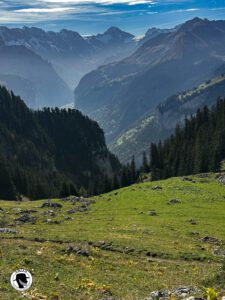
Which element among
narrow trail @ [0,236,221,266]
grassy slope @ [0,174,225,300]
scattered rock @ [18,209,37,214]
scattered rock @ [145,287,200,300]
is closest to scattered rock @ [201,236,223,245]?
grassy slope @ [0,174,225,300]

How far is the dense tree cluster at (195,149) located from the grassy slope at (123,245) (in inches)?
2111

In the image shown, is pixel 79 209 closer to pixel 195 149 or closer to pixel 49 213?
pixel 49 213

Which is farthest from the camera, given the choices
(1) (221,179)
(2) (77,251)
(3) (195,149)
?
(3) (195,149)

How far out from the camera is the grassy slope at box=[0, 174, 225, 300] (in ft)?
102

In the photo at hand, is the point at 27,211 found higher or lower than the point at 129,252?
lower

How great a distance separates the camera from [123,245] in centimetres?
4897

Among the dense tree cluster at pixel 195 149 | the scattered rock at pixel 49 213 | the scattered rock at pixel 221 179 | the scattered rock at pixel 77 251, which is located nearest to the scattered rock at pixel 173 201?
the scattered rock at pixel 221 179

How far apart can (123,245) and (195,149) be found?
387 ft

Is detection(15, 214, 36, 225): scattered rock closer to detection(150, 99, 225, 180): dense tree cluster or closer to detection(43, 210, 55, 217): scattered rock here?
detection(43, 210, 55, 217): scattered rock

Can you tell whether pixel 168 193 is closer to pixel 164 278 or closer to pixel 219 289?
pixel 164 278

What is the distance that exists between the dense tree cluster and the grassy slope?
53621mm

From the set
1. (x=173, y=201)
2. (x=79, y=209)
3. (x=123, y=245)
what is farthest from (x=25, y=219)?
(x=173, y=201)

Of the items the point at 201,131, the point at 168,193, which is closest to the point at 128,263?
the point at 168,193

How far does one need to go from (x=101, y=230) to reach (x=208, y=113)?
5815 inches
